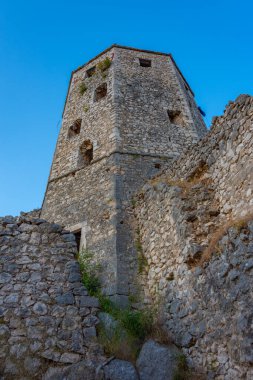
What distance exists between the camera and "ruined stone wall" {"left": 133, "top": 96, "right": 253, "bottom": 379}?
4.86 meters

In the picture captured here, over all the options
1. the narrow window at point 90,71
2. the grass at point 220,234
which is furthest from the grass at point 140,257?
the narrow window at point 90,71

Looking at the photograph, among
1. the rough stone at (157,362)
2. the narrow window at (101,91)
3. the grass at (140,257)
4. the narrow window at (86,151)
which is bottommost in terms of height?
the rough stone at (157,362)

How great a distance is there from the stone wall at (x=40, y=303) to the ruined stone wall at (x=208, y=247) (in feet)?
5.42

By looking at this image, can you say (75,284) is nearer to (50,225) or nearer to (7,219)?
(50,225)

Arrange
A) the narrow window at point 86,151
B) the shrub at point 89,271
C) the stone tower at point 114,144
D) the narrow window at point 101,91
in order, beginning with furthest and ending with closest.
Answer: the narrow window at point 101,91
the narrow window at point 86,151
the stone tower at point 114,144
the shrub at point 89,271

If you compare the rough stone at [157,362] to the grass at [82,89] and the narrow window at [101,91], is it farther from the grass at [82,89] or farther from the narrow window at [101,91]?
the grass at [82,89]

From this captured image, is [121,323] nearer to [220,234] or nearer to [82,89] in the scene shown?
[220,234]

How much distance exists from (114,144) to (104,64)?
19.5 ft

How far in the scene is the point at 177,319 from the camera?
6227 millimetres

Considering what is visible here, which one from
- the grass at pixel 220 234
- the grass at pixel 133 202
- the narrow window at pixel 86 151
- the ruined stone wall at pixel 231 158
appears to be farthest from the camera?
the narrow window at pixel 86 151

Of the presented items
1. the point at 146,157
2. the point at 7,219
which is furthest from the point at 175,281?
the point at 146,157

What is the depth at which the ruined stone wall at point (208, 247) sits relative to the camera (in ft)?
16.0

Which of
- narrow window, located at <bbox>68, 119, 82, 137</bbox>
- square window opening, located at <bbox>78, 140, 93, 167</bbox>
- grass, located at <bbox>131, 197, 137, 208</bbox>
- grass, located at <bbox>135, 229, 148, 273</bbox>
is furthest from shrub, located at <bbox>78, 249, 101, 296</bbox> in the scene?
narrow window, located at <bbox>68, 119, 82, 137</bbox>

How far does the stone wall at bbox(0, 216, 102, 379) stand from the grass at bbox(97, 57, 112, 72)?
10280mm
